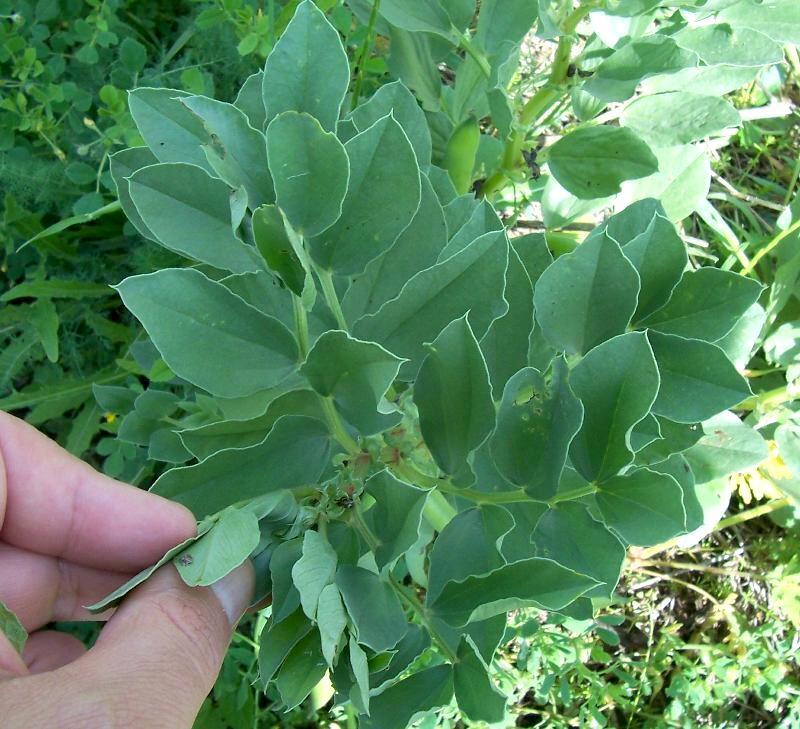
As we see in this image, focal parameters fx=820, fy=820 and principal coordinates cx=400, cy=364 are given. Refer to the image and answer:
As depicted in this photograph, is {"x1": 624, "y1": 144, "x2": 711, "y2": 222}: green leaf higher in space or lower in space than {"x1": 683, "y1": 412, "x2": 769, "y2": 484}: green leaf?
higher

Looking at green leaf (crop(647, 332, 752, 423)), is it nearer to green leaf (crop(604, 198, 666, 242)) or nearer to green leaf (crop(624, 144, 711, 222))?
green leaf (crop(604, 198, 666, 242))

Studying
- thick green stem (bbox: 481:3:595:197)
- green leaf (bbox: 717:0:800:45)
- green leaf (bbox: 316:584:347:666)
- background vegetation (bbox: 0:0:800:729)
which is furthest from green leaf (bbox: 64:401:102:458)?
green leaf (bbox: 717:0:800:45)

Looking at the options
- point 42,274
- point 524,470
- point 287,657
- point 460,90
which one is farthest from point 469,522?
point 42,274

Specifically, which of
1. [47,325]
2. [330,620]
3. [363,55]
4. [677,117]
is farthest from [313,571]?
[47,325]

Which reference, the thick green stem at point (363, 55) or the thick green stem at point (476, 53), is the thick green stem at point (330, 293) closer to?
the thick green stem at point (476, 53)

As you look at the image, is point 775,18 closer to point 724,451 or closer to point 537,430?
point 724,451

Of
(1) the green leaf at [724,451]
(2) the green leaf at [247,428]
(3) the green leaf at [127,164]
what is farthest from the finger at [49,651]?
(1) the green leaf at [724,451]

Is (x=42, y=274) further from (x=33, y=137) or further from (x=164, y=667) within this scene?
(x=164, y=667)
